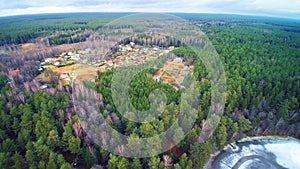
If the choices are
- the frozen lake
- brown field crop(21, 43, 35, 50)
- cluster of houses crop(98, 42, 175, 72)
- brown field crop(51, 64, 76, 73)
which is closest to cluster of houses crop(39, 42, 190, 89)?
cluster of houses crop(98, 42, 175, 72)

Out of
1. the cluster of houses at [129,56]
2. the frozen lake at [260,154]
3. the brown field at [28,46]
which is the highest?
the brown field at [28,46]

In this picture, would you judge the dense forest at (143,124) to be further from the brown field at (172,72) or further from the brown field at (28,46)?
the brown field at (28,46)

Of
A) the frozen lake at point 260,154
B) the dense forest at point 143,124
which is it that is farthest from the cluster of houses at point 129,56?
the frozen lake at point 260,154

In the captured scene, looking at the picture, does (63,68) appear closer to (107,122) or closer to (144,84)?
(144,84)

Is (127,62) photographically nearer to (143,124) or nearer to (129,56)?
(129,56)

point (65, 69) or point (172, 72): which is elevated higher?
point (172, 72)

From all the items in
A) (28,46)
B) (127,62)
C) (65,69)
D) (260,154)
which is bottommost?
(260,154)

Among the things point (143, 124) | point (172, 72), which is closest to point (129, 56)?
point (172, 72)

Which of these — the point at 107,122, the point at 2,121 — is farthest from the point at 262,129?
the point at 2,121

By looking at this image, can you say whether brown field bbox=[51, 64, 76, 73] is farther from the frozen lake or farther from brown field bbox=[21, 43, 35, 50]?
the frozen lake
